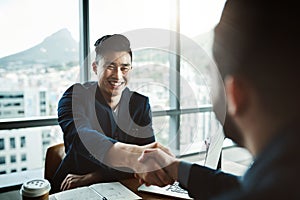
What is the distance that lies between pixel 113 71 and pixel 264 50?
1.17 meters

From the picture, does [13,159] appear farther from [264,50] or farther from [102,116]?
[264,50]

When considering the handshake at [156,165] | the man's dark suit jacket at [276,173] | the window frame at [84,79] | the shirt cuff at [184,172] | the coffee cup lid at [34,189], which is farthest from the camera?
the window frame at [84,79]

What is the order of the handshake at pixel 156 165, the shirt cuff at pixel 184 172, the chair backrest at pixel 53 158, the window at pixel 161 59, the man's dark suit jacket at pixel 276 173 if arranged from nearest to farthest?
1. the man's dark suit jacket at pixel 276 173
2. the shirt cuff at pixel 184 172
3. the handshake at pixel 156 165
4. the chair backrest at pixel 53 158
5. the window at pixel 161 59

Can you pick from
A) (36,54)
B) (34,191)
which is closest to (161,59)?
(36,54)

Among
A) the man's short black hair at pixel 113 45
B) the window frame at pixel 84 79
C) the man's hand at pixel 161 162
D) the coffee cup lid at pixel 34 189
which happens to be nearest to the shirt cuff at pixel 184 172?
the man's hand at pixel 161 162

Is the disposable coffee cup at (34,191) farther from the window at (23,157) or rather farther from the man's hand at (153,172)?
the window at (23,157)

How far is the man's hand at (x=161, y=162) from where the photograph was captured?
574mm

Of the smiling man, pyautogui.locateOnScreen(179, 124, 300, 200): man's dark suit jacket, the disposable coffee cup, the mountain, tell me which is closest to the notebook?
the smiling man

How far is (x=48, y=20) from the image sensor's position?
7.64 ft

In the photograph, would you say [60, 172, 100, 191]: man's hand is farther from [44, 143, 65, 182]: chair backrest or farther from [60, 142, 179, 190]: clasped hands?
[44, 143, 65, 182]: chair backrest

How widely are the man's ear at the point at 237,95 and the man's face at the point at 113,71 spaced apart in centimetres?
112

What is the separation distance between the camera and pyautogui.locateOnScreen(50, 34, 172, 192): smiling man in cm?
121

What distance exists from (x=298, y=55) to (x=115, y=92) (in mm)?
1236

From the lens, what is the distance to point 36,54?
232 cm
